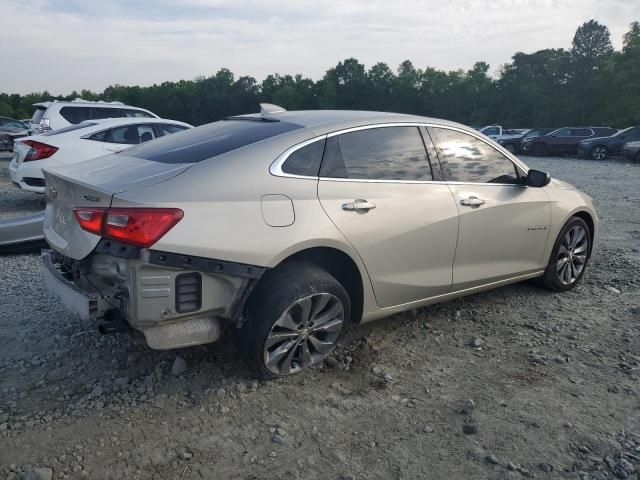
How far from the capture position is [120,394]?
3.18m

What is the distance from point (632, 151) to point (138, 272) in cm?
2265

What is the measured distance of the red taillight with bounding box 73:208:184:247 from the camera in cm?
278

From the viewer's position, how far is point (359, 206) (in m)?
3.40

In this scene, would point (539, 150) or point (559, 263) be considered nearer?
point (559, 263)

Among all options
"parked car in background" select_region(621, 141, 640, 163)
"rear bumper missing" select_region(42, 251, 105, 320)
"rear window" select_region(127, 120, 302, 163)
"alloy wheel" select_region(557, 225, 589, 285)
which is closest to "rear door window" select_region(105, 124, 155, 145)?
"rear window" select_region(127, 120, 302, 163)

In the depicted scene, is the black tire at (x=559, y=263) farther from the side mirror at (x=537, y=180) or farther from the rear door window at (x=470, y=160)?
the rear door window at (x=470, y=160)

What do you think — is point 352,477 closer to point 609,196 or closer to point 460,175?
point 460,175

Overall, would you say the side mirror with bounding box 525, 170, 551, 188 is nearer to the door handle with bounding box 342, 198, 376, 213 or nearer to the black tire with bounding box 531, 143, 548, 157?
the door handle with bounding box 342, 198, 376, 213

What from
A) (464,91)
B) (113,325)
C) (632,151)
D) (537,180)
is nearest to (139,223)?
(113,325)

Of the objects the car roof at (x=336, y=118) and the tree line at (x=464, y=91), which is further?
the tree line at (x=464, y=91)

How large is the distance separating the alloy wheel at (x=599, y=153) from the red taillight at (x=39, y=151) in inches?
856

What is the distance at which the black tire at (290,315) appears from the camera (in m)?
3.12

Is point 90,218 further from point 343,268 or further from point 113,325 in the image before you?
point 343,268

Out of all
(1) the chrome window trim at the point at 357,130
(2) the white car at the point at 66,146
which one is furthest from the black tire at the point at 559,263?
(2) the white car at the point at 66,146
